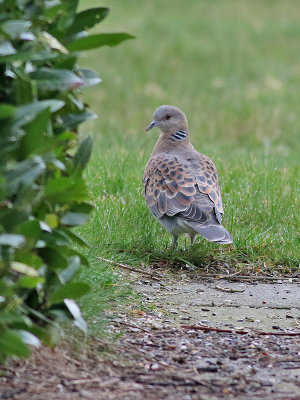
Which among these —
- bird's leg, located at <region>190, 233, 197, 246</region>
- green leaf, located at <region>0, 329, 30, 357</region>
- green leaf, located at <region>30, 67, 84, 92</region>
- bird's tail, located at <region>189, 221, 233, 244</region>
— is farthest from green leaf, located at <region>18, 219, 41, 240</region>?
bird's leg, located at <region>190, 233, 197, 246</region>

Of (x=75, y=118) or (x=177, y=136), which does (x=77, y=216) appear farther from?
(x=177, y=136)

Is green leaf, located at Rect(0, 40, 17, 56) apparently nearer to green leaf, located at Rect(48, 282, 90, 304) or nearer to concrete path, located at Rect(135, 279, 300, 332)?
green leaf, located at Rect(48, 282, 90, 304)

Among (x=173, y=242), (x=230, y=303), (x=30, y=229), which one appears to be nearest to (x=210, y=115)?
(x=173, y=242)

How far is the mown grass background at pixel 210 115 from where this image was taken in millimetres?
5949

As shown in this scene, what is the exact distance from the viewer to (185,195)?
6.04m

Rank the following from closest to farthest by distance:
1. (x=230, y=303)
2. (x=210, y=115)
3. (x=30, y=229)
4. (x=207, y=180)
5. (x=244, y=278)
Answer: (x=30, y=229), (x=230, y=303), (x=244, y=278), (x=207, y=180), (x=210, y=115)

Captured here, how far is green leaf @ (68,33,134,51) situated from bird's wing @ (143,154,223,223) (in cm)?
280

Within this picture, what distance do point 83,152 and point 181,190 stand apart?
2904 mm

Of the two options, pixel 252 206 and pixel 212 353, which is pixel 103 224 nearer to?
pixel 252 206

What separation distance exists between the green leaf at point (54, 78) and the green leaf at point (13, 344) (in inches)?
38.1

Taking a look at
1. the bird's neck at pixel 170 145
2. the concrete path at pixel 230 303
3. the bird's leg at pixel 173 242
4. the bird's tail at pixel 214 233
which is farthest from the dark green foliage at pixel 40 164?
the bird's neck at pixel 170 145

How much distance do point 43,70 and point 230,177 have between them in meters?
4.83

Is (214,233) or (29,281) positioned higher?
(29,281)

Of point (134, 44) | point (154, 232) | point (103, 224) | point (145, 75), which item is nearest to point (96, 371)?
point (103, 224)
